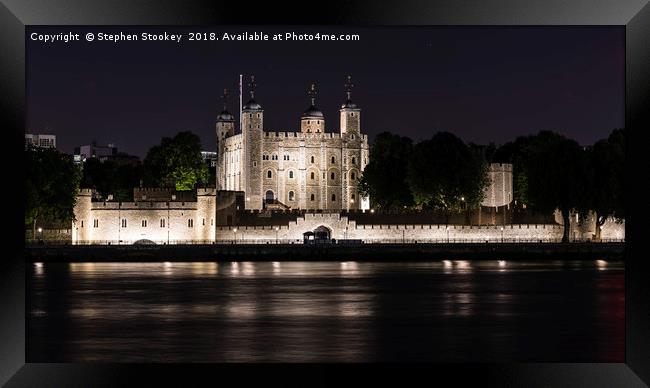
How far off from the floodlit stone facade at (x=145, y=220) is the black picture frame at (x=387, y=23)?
1921 inches

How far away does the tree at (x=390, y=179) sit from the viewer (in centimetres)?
6569

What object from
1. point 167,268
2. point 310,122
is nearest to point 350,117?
point 310,122

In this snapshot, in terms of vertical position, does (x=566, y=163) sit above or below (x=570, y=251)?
above

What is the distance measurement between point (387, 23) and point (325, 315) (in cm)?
1503

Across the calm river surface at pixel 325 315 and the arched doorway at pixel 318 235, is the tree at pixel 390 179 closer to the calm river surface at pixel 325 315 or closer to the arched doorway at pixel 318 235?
the arched doorway at pixel 318 235

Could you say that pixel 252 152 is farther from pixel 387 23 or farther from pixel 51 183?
pixel 387 23

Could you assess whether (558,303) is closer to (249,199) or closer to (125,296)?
(125,296)

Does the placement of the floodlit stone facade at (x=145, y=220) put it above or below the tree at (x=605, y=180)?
below

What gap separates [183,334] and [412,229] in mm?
41531

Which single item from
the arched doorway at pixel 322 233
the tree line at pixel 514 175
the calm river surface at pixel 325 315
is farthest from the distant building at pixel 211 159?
the calm river surface at pixel 325 315

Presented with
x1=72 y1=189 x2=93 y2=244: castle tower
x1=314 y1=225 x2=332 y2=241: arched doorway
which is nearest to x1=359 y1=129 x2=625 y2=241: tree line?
x1=314 y1=225 x2=332 y2=241: arched doorway

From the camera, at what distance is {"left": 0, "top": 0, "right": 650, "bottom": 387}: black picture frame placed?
8.42 m
